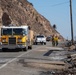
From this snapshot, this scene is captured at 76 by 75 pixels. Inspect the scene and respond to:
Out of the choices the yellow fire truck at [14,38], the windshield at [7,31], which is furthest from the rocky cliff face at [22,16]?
the yellow fire truck at [14,38]

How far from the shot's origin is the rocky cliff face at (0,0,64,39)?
9094 centimetres

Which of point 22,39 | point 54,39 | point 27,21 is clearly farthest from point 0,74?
point 27,21

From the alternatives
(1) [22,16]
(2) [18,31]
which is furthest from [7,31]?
(1) [22,16]

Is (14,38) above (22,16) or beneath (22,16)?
beneath

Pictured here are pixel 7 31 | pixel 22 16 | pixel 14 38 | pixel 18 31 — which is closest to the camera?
pixel 14 38

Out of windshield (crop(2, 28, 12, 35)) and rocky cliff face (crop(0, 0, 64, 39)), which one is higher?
rocky cliff face (crop(0, 0, 64, 39))

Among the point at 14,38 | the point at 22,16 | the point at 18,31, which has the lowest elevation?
the point at 14,38

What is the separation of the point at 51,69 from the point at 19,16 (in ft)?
275

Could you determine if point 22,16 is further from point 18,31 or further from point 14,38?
point 14,38

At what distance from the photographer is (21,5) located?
4296 inches

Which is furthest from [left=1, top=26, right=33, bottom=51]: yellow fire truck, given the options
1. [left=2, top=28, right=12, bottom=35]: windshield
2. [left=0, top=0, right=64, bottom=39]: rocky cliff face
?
[left=0, top=0, right=64, bottom=39]: rocky cliff face

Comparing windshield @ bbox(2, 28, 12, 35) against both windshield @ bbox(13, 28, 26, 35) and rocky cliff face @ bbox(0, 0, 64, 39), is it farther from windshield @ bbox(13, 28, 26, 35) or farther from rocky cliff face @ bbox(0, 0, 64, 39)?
rocky cliff face @ bbox(0, 0, 64, 39)

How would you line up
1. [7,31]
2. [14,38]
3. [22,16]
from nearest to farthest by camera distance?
1. [14,38]
2. [7,31]
3. [22,16]

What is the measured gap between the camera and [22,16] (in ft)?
341
